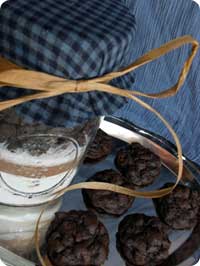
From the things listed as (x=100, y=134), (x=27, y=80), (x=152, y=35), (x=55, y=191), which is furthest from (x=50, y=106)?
(x=152, y=35)

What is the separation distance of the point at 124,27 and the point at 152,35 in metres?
0.39

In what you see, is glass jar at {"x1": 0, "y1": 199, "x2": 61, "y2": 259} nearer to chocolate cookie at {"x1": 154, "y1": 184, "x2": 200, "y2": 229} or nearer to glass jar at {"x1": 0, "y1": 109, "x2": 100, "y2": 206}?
glass jar at {"x1": 0, "y1": 109, "x2": 100, "y2": 206}

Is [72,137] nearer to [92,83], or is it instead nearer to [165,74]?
[92,83]

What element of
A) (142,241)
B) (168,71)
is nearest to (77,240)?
(142,241)

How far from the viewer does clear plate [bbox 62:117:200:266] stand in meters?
0.77

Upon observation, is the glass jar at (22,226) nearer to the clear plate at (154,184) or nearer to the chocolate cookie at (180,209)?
the clear plate at (154,184)

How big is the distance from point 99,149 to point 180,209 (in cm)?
15

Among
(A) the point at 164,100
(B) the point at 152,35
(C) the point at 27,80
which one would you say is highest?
(C) the point at 27,80

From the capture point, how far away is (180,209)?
2.62 feet

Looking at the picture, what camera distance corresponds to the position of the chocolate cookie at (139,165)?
840 mm

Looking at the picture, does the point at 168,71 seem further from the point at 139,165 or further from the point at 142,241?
the point at 142,241

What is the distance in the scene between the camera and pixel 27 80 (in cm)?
56

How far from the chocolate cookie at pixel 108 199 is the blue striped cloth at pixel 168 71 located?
9.1 inches

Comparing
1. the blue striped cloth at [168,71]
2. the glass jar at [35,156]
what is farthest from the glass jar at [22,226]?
the blue striped cloth at [168,71]
